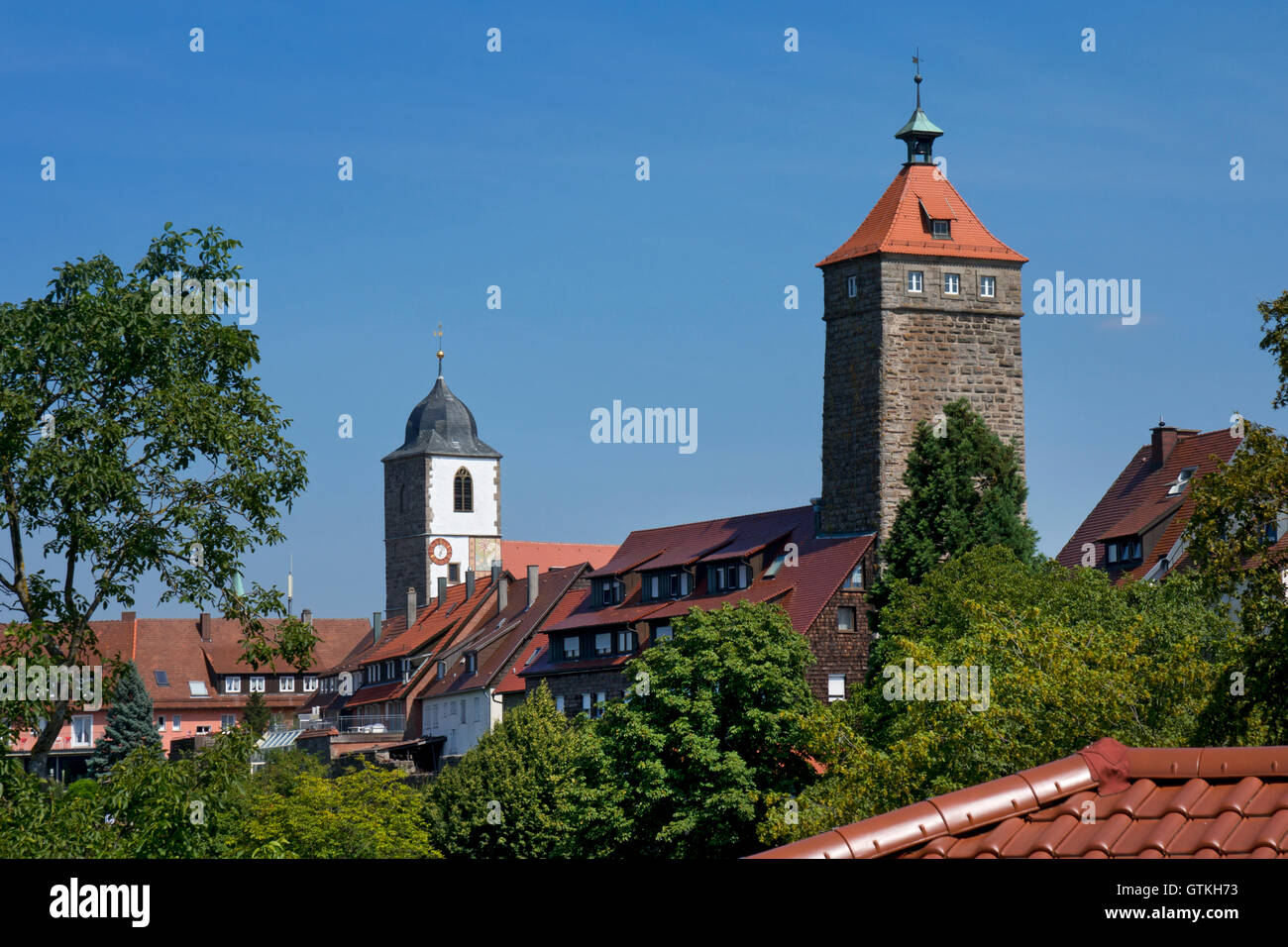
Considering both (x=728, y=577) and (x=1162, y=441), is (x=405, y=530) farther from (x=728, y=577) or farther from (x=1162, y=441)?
(x=1162, y=441)

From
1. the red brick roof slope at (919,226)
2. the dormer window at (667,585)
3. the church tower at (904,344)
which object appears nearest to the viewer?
the church tower at (904,344)

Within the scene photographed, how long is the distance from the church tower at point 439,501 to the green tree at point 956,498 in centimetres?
7535

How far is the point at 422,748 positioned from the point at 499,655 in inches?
289

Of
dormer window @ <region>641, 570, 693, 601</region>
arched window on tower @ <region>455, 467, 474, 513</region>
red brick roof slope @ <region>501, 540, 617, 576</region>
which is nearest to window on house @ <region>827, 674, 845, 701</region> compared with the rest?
dormer window @ <region>641, 570, 693, 601</region>

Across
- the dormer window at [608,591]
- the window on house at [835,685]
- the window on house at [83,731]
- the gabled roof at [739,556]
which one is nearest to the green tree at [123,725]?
the window on house at [83,731]

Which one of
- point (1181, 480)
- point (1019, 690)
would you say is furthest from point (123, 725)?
point (1019, 690)

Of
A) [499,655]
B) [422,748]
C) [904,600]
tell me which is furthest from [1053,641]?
[422,748]

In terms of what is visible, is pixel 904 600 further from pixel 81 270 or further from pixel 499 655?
pixel 81 270

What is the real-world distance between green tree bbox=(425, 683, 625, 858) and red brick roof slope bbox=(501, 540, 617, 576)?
60263mm

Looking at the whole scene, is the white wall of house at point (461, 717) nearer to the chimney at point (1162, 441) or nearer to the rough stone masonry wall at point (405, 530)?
the chimney at point (1162, 441)

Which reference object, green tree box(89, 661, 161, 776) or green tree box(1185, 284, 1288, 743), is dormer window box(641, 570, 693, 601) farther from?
green tree box(1185, 284, 1288, 743)

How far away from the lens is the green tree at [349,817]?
56.6 meters

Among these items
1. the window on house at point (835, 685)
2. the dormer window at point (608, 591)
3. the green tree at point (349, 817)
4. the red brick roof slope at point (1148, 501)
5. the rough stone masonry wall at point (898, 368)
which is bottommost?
the green tree at point (349, 817)

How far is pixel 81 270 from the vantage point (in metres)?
19.3
